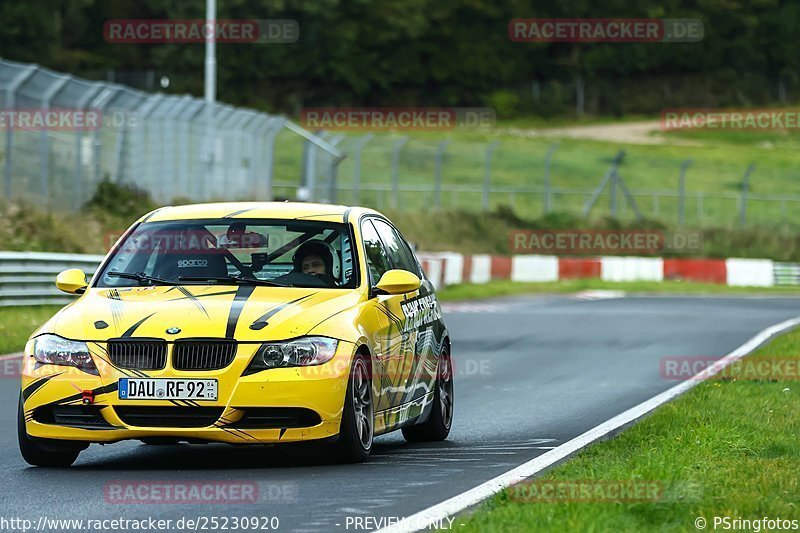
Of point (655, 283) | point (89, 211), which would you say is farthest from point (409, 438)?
point (655, 283)

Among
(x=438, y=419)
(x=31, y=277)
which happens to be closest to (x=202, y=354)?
(x=438, y=419)

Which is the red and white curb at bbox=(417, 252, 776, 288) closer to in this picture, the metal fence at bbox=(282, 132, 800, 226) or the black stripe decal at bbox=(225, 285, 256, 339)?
the metal fence at bbox=(282, 132, 800, 226)

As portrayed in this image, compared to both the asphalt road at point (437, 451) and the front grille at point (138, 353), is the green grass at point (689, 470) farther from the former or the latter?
the front grille at point (138, 353)

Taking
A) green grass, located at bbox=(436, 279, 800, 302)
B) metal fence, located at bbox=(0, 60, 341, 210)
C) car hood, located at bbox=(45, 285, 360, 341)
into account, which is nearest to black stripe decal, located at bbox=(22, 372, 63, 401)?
car hood, located at bbox=(45, 285, 360, 341)

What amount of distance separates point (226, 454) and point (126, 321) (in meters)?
1.36

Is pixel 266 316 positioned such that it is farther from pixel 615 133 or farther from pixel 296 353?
pixel 615 133

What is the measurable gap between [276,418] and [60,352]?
3.88ft

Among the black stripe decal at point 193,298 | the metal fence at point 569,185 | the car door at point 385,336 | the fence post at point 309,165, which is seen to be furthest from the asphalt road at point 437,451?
the metal fence at point 569,185

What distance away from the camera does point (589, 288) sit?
41.9m

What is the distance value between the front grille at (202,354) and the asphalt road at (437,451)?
56 cm

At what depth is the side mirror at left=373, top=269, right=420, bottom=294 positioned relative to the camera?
1048 cm

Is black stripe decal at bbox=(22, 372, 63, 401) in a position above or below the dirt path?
below

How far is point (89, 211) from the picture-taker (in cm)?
3130

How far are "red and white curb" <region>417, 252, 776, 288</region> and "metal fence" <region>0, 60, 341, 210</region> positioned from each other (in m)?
4.46
